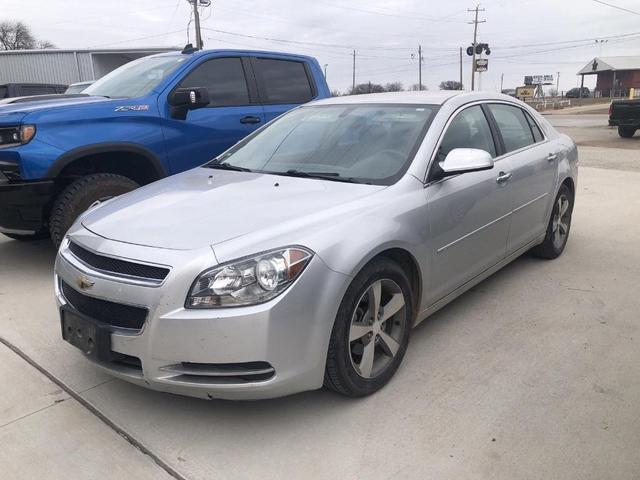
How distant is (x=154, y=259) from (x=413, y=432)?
4.66 ft

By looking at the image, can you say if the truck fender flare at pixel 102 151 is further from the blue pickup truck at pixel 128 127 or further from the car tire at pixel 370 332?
the car tire at pixel 370 332

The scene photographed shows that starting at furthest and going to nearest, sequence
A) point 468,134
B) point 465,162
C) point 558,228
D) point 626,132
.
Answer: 1. point 626,132
2. point 558,228
3. point 468,134
4. point 465,162

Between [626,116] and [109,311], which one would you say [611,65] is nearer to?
[626,116]

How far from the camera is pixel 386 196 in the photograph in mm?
2926

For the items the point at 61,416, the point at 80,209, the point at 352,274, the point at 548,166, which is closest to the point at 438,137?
the point at 352,274

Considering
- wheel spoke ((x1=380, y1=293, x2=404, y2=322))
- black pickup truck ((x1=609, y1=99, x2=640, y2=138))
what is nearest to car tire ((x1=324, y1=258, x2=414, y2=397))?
wheel spoke ((x1=380, y1=293, x2=404, y2=322))

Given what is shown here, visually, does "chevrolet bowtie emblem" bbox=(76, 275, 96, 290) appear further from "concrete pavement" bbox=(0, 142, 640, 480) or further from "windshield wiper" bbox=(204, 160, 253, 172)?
"windshield wiper" bbox=(204, 160, 253, 172)

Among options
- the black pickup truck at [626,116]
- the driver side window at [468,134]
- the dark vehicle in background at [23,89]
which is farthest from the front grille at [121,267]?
the black pickup truck at [626,116]

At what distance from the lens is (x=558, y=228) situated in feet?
16.6

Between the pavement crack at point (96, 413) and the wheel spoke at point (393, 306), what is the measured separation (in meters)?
1.24

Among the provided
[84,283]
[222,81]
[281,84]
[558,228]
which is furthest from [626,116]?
[84,283]

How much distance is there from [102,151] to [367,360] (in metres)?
3.00

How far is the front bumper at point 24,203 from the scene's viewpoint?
4199 mm

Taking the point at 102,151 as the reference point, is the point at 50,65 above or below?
above
